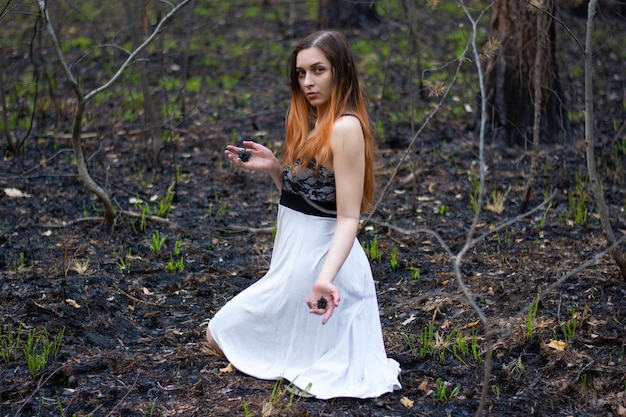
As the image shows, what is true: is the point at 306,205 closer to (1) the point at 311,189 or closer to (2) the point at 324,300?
(1) the point at 311,189

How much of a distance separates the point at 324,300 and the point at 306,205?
1.67 ft

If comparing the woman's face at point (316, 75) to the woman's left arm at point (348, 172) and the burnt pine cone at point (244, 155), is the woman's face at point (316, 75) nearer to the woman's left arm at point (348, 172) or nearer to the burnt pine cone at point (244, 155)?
the woman's left arm at point (348, 172)

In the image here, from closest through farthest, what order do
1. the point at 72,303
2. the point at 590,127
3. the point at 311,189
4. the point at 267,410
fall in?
the point at 267,410 < the point at 311,189 < the point at 590,127 < the point at 72,303

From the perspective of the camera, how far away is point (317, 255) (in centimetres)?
299

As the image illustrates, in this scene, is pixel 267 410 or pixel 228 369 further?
pixel 228 369

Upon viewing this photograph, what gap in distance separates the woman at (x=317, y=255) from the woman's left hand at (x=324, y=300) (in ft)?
0.59

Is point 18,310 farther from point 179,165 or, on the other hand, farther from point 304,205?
point 179,165

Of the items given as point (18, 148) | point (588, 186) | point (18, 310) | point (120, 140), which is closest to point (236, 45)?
point (120, 140)

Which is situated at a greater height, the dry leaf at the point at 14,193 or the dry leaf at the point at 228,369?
the dry leaf at the point at 14,193

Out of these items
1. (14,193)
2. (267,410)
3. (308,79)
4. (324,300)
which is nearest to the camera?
(324,300)

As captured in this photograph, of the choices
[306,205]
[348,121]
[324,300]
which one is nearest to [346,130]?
[348,121]

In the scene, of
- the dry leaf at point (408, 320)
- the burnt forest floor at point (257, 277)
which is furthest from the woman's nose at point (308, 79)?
the dry leaf at point (408, 320)

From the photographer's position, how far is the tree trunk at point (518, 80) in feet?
19.0

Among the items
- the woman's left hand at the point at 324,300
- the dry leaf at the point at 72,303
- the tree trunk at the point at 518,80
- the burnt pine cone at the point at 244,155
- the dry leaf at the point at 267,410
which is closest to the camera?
the woman's left hand at the point at 324,300
